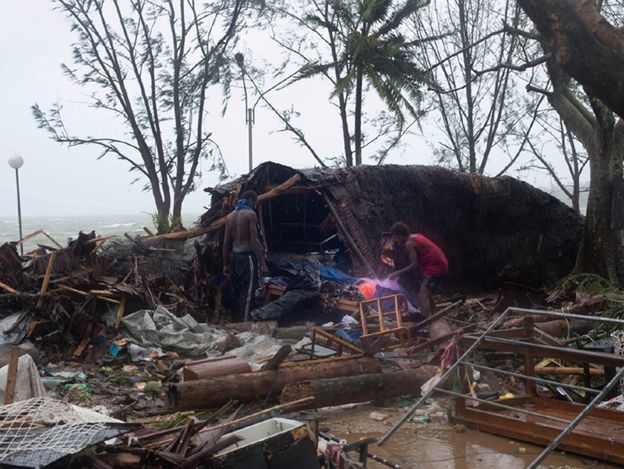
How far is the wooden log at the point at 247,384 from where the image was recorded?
18.4ft

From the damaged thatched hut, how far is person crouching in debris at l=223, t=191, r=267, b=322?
132 cm

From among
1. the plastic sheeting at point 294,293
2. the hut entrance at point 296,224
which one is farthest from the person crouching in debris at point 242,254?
the hut entrance at point 296,224

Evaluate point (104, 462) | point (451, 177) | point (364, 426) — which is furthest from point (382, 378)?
point (451, 177)

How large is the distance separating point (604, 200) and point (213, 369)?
31.1 feet

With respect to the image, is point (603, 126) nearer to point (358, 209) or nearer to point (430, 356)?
point (358, 209)

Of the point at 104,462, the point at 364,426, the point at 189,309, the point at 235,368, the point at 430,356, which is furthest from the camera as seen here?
the point at 189,309

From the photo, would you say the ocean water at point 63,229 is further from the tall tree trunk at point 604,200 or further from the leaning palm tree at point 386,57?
the tall tree trunk at point 604,200

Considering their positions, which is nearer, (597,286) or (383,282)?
(383,282)

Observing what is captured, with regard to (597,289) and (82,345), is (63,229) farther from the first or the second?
(597,289)

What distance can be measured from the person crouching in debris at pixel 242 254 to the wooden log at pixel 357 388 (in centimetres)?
446

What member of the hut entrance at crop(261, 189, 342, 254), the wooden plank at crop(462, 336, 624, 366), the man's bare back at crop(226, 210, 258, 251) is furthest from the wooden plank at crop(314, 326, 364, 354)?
the hut entrance at crop(261, 189, 342, 254)

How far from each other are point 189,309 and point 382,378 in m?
4.85

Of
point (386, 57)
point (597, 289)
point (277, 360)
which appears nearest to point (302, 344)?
point (277, 360)

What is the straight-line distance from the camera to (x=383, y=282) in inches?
422
